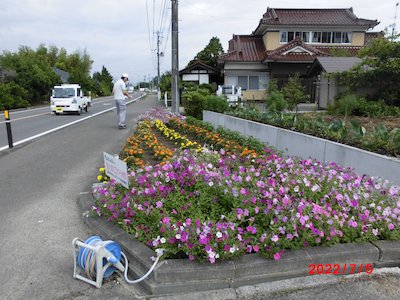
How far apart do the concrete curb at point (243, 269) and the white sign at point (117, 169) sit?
2.26 feet

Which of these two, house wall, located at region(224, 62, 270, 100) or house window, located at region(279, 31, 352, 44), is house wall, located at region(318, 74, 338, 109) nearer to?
house wall, located at region(224, 62, 270, 100)

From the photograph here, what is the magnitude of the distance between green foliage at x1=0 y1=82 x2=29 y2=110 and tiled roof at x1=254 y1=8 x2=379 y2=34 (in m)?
21.6

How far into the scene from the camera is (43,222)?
4.22 metres

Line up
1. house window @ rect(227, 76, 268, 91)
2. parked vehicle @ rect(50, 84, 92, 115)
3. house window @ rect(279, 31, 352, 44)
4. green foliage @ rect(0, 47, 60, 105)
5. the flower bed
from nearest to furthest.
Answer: the flower bed
parked vehicle @ rect(50, 84, 92, 115)
house window @ rect(227, 76, 268, 91)
house window @ rect(279, 31, 352, 44)
green foliage @ rect(0, 47, 60, 105)

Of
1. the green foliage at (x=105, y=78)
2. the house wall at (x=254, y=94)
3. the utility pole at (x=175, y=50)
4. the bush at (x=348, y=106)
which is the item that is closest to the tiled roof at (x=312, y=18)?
the house wall at (x=254, y=94)

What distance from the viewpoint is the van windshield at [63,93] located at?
68.9 feet

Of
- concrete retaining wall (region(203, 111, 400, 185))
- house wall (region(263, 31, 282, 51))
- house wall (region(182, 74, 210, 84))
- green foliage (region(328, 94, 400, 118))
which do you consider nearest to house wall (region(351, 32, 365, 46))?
house wall (region(263, 31, 282, 51))

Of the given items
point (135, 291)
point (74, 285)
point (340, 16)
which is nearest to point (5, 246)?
point (74, 285)

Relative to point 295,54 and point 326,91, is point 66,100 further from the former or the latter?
point 295,54

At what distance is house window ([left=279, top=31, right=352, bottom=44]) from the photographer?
3142 cm

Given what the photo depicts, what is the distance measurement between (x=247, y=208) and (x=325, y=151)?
2.96 m

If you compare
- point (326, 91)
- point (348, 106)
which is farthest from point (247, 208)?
point (326, 91)

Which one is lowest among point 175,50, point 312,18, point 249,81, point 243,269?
point 243,269

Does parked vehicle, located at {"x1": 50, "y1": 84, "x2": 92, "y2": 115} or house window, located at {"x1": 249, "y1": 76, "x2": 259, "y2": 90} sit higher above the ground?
house window, located at {"x1": 249, "y1": 76, "x2": 259, "y2": 90}
